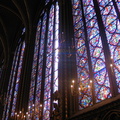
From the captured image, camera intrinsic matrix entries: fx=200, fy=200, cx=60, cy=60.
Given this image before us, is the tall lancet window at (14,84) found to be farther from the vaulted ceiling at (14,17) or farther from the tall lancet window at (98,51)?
the tall lancet window at (98,51)

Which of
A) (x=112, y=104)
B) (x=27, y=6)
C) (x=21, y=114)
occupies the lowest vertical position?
(x=112, y=104)

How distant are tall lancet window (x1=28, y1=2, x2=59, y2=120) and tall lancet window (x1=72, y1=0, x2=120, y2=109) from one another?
2.07m

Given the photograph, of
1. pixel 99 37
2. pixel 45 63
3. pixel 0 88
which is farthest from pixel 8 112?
pixel 99 37

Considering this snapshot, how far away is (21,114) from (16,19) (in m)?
11.0

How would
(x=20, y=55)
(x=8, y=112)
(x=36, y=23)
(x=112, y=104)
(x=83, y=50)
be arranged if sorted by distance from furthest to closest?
(x=20, y=55)
(x=36, y=23)
(x=8, y=112)
(x=83, y=50)
(x=112, y=104)

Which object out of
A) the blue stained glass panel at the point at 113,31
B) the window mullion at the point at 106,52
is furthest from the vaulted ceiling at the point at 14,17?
→ the blue stained glass panel at the point at 113,31

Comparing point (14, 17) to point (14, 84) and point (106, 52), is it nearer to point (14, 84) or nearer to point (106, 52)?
point (14, 84)

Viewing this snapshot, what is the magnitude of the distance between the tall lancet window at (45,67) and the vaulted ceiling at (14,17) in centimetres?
196

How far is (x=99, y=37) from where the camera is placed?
28.2 feet

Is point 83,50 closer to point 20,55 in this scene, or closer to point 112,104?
point 112,104

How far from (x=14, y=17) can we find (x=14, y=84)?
24.0ft

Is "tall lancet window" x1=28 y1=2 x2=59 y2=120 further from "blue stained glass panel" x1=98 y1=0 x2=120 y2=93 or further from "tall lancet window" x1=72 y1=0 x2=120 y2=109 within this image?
"blue stained glass panel" x1=98 y1=0 x2=120 y2=93

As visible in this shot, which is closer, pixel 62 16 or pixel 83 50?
pixel 83 50

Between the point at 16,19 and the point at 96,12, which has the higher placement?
the point at 16,19
